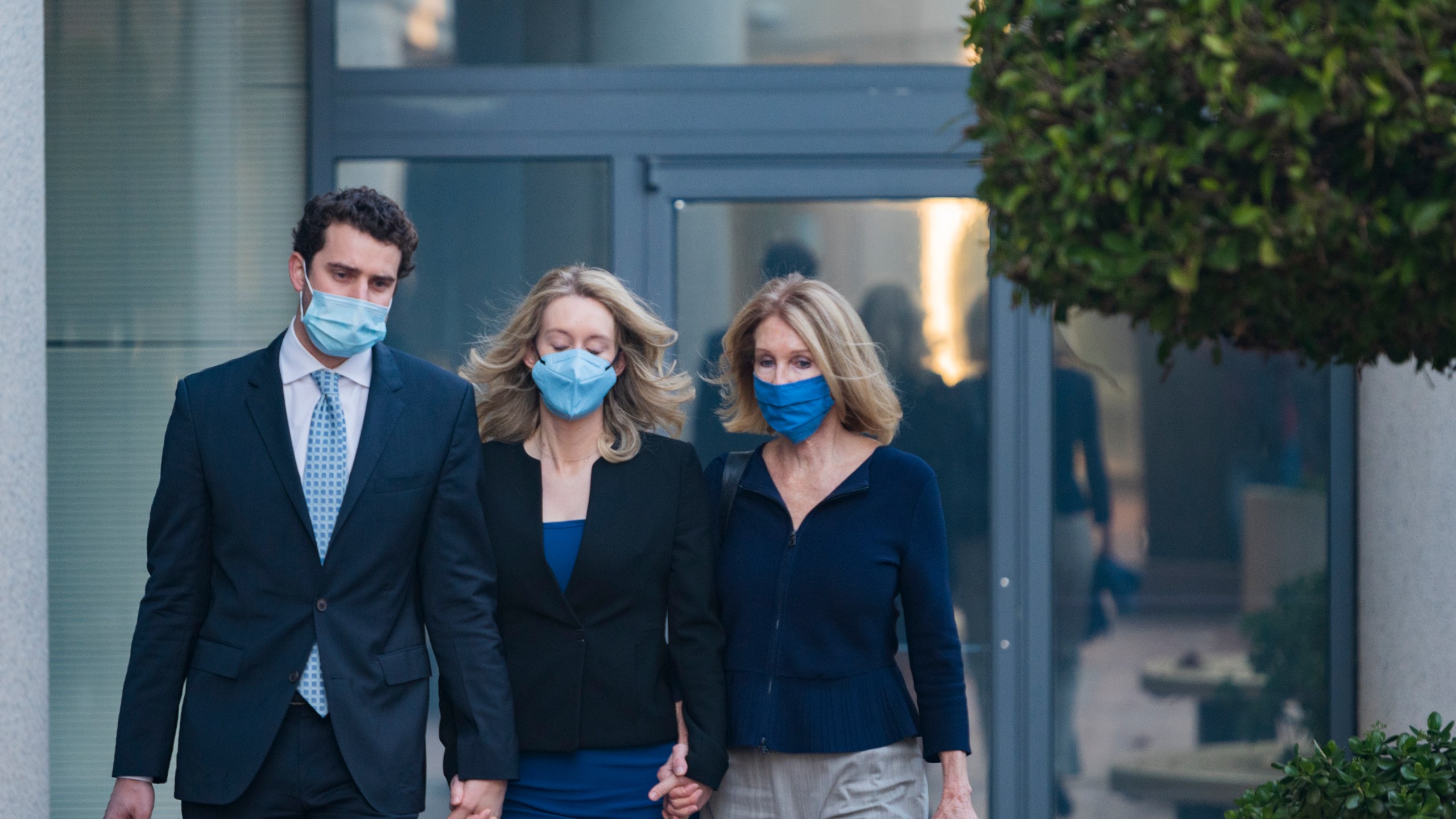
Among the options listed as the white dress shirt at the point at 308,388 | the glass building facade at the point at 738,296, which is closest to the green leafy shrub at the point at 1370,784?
the white dress shirt at the point at 308,388

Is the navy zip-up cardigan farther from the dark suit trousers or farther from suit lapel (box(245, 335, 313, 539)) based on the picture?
suit lapel (box(245, 335, 313, 539))

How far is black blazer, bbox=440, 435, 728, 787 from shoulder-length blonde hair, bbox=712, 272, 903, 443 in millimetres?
366

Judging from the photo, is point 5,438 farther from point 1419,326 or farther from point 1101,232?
point 1419,326

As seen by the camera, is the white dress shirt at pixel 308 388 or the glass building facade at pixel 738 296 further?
the glass building facade at pixel 738 296

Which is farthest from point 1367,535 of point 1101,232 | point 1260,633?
point 1101,232

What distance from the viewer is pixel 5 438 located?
3.51 m

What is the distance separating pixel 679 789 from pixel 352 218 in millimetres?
1466

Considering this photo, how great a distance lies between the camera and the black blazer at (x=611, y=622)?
124 inches

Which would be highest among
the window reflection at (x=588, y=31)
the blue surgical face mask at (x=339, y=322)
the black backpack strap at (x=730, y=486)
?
the window reflection at (x=588, y=31)

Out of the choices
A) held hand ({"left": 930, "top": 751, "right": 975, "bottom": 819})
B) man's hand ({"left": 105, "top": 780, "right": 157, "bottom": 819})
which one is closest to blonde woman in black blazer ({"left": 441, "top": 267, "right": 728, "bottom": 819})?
held hand ({"left": 930, "top": 751, "right": 975, "bottom": 819})

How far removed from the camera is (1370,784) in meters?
2.70

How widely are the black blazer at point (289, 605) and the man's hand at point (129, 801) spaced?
0.03m

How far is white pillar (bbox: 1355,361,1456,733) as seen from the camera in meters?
4.77

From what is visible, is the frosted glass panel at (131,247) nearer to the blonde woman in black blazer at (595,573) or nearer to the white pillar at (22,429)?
the white pillar at (22,429)
